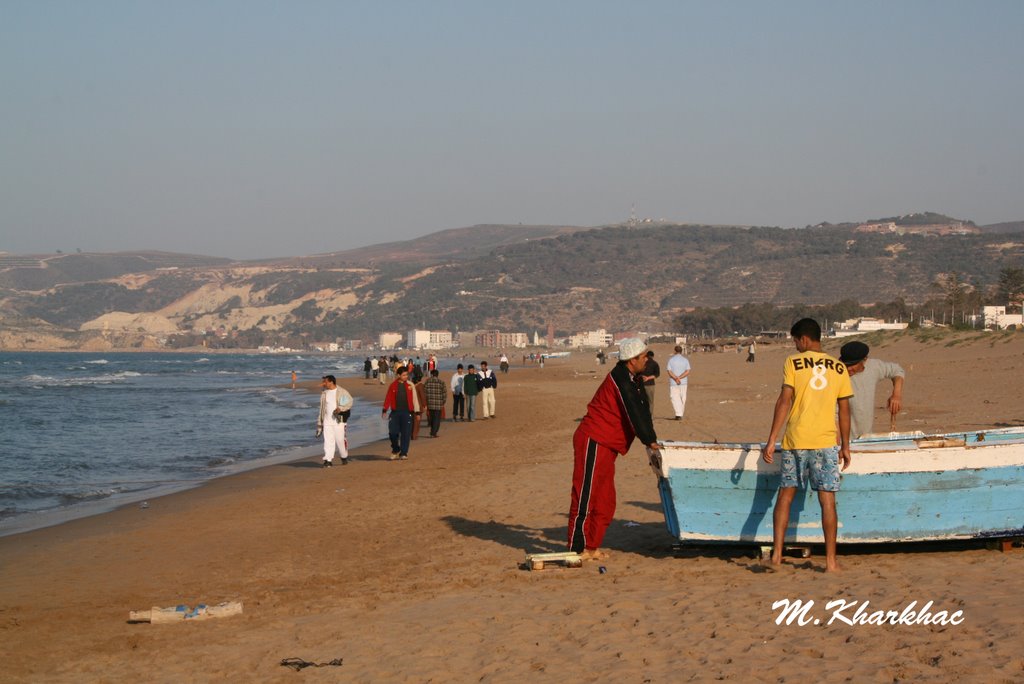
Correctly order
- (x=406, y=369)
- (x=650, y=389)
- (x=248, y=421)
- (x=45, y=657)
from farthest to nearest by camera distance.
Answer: (x=248, y=421)
(x=650, y=389)
(x=406, y=369)
(x=45, y=657)

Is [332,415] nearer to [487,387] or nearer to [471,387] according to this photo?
[471,387]

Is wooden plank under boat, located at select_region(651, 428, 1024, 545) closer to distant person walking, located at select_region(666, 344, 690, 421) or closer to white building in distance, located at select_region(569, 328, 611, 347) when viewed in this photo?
distant person walking, located at select_region(666, 344, 690, 421)

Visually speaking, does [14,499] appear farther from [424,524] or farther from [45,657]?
[45,657]

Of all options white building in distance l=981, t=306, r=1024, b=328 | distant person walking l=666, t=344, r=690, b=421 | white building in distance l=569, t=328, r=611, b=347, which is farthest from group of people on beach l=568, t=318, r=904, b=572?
white building in distance l=569, t=328, r=611, b=347

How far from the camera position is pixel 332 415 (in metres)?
16.0

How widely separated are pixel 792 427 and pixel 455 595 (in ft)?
8.63

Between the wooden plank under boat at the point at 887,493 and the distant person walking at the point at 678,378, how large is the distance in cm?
1132

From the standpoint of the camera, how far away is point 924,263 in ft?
566

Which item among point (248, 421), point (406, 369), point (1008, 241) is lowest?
point (248, 421)

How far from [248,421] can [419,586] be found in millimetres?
21909

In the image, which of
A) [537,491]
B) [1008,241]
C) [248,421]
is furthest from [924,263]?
[537,491]

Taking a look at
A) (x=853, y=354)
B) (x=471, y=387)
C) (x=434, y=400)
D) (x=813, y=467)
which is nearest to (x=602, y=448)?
(x=813, y=467)

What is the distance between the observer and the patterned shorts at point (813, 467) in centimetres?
719

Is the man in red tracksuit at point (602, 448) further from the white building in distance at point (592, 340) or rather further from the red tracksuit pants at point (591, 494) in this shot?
the white building in distance at point (592, 340)
